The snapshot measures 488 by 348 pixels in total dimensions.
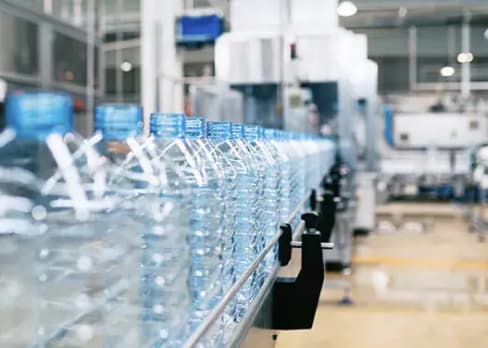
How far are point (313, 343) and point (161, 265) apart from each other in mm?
2724

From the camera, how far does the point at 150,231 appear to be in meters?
1.16

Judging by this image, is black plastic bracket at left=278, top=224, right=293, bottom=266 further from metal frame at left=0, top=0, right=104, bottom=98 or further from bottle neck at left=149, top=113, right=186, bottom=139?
metal frame at left=0, top=0, right=104, bottom=98

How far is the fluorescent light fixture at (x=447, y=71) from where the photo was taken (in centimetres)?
1362

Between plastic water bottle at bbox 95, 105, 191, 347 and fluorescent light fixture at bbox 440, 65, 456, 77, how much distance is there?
13.2 metres

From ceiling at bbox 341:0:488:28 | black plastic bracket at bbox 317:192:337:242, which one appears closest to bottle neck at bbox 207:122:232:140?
black plastic bracket at bbox 317:192:337:242

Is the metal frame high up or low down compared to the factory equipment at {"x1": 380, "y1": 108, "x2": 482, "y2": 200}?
up

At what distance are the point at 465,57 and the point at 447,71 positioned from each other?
45 centimetres

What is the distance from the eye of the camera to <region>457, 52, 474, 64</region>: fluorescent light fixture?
44.2 ft

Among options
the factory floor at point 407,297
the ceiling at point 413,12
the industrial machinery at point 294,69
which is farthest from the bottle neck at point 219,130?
the ceiling at point 413,12

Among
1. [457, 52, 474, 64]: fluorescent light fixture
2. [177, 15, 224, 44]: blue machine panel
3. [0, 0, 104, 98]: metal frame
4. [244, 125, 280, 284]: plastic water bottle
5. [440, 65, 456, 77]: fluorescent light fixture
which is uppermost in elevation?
[457, 52, 474, 64]: fluorescent light fixture

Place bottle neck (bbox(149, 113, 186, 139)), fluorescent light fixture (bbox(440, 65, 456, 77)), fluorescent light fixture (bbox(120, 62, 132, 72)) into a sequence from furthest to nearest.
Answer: fluorescent light fixture (bbox(440, 65, 456, 77)), fluorescent light fixture (bbox(120, 62, 132, 72)), bottle neck (bbox(149, 113, 186, 139))

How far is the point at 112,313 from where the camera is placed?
1.06 meters

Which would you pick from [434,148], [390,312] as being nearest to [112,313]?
[390,312]

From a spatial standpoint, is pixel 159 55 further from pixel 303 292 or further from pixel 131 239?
pixel 131 239
